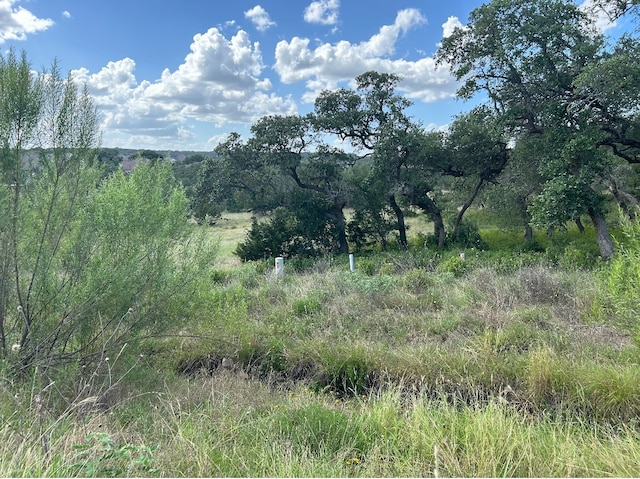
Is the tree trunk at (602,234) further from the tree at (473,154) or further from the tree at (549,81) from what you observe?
the tree at (473,154)

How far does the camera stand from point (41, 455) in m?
2.44

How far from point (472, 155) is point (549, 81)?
4.60 meters

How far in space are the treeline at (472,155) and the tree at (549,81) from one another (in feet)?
0.11

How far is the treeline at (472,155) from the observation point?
37.0 feet

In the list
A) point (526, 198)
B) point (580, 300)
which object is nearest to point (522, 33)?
point (526, 198)

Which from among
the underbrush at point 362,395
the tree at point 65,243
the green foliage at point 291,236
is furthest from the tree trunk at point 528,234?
the tree at point 65,243

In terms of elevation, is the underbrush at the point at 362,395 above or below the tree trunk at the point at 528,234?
below

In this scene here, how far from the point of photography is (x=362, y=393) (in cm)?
468

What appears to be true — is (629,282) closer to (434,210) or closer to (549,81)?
(549,81)

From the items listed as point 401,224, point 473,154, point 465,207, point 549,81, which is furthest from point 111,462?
point 401,224

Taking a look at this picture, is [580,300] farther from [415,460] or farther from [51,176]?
[51,176]

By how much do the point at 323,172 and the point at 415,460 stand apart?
15822 mm

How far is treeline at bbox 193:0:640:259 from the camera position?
11289mm

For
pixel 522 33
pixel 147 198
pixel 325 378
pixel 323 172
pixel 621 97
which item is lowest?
pixel 325 378
